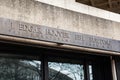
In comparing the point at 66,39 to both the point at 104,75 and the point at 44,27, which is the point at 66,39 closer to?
the point at 44,27

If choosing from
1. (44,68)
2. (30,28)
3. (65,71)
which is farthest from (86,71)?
(30,28)

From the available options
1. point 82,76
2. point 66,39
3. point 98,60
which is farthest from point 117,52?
point 66,39

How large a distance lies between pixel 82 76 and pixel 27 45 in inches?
74.9

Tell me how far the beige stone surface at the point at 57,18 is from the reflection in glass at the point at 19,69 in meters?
0.88

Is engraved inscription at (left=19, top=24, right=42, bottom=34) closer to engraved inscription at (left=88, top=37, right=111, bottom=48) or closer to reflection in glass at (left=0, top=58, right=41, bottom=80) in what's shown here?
reflection in glass at (left=0, top=58, right=41, bottom=80)

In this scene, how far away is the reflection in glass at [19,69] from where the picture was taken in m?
5.36

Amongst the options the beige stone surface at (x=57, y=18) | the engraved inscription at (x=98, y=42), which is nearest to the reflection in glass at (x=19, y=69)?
the beige stone surface at (x=57, y=18)

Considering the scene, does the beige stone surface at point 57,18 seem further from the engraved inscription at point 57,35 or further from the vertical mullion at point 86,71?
the vertical mullion at point 86,71

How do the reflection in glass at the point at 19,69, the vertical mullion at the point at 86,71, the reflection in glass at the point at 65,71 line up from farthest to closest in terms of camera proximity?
the vertical mullion at the point at 86,71
the reflection in glass at the point at 65,71
the reflection in glass at the point at 19,69

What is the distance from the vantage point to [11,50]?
18.0 ft

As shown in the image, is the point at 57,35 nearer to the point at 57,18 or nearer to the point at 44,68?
the point at 57,18

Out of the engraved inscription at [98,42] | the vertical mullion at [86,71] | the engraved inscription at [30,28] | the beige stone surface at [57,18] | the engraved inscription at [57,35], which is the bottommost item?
the vertical mullion at [86,71]

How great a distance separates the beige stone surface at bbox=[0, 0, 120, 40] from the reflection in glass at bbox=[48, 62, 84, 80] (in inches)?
34.6

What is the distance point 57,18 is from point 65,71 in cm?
133
